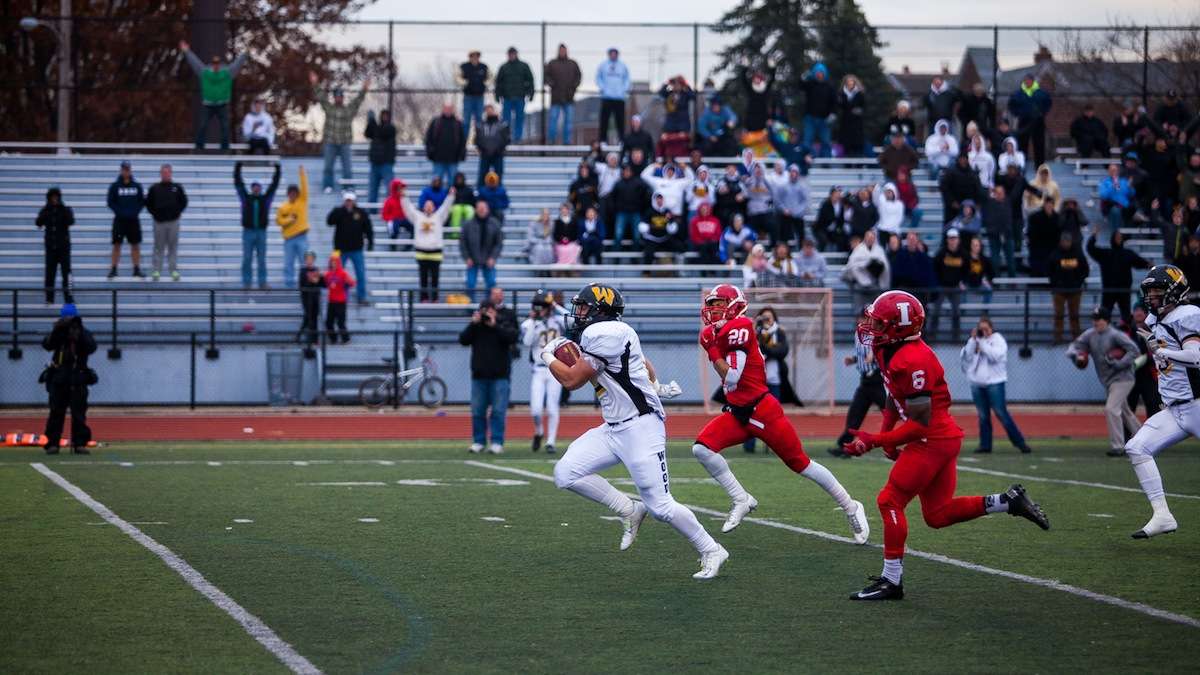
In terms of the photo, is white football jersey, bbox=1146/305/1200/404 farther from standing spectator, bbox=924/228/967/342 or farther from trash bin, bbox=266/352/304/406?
trash bin, bbox=266/352/304/406

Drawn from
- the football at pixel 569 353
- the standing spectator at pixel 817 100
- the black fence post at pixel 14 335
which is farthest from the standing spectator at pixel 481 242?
the football at pixel 569 353

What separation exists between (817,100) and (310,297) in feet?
34.7

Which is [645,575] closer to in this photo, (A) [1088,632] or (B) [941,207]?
(A) [1088,632]

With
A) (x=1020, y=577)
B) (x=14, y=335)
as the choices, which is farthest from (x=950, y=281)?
(x=1020, y=577)

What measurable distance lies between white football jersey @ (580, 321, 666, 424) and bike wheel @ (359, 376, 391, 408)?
1500cm

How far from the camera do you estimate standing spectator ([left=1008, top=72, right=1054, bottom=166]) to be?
30359 mm

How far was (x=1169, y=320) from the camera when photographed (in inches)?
426

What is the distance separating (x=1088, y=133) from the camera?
102 feet

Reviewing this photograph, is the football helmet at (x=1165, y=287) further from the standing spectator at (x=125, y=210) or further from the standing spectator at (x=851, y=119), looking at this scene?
the standing spectator at (x=125, y=210)

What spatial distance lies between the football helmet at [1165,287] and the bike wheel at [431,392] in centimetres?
1469

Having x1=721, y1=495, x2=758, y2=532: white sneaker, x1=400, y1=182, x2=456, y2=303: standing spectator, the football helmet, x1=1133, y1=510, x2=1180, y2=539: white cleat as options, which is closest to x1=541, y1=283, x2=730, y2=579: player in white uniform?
x1=721, y1=495, x2=758, y2=532: white sneaker

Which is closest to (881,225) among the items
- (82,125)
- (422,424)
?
(422,424)

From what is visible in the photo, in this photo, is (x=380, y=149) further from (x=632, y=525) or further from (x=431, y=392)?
(x=632, y=525)

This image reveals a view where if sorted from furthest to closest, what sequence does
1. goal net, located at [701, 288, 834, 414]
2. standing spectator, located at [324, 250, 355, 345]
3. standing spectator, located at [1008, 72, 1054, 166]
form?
1. standing spectator, located at [1008, 72, 1054, 166]
2. standing spectator, located at [324, 250, 355, 345]
3. goal net, located at [701, 288, 834, 414]
